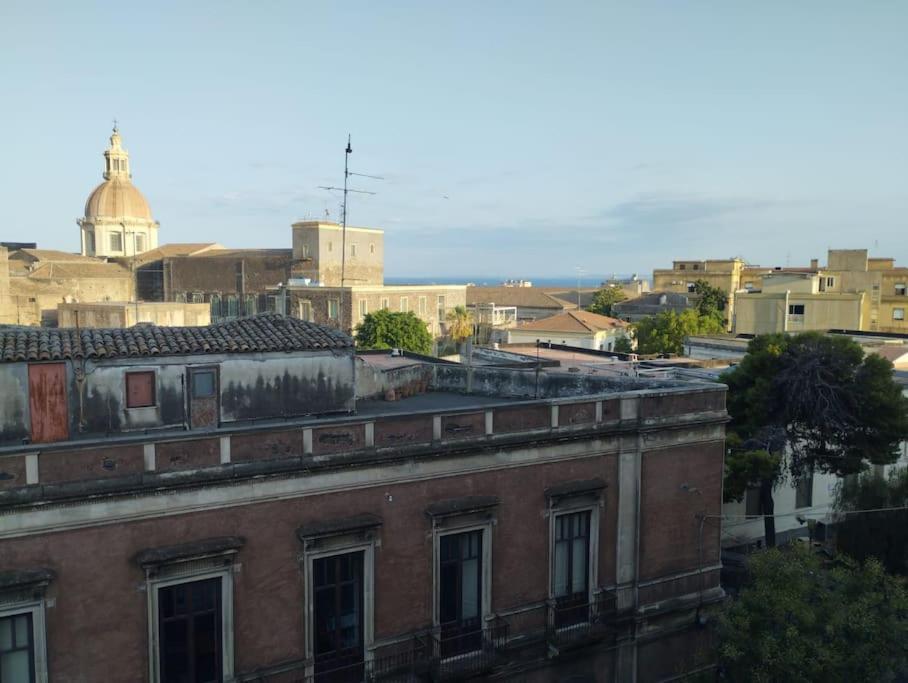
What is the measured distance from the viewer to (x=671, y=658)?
63.5ft

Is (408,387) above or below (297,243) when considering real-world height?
below

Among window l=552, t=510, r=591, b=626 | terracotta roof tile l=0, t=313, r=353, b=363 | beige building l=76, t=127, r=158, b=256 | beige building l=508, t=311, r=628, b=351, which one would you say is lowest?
window l=552, t=510, r=591, b=626

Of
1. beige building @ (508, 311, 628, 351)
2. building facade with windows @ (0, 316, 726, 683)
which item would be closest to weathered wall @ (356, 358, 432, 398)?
building facade with windows @ (0, 316, 726, 683)

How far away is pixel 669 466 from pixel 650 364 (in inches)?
688

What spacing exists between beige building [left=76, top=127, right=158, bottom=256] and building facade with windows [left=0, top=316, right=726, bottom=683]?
8061 centimetres

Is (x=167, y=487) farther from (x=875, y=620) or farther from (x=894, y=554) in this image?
(x=894, y=554)

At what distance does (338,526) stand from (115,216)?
86.4 metres

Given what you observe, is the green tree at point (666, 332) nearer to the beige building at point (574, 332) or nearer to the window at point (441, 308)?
the beige building at point (574, 332)

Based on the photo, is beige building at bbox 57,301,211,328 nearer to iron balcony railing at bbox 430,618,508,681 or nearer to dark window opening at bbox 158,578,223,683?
iron balcony railing at bbox 430,618,508,681

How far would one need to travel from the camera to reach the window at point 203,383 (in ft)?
54.0

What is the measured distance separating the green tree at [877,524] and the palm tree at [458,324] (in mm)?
46153

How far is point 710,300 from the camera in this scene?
278 ft

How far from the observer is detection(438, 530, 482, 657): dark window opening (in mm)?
16266

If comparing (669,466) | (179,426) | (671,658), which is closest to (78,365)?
(179,426)
